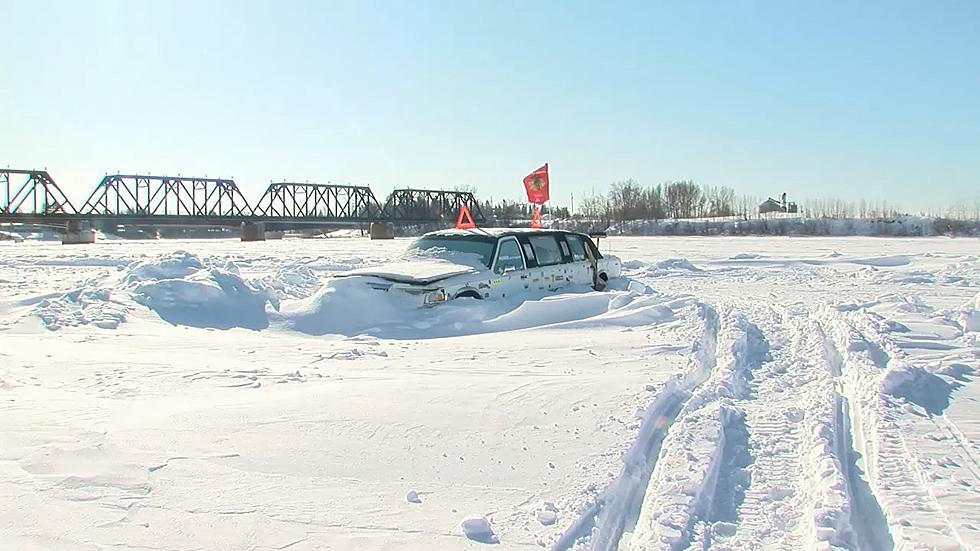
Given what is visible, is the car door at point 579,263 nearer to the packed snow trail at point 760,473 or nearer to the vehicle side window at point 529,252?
the vehicle side window at point 529,252

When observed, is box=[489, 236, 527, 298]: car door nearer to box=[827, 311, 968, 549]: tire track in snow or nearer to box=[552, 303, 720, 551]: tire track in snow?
box=[552, 303, 720, 551]: tire track in snow

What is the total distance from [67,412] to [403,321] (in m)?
4.66

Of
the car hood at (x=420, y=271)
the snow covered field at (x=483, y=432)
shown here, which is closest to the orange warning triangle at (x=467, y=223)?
the car hood at (x=420, y=271)

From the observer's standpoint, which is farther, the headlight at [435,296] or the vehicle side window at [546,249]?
the vehicle side window at [546,249]

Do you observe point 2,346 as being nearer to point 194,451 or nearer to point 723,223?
point 194,451

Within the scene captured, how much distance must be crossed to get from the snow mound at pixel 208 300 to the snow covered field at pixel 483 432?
12.5 inches

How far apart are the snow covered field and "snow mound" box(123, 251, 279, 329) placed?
0.32m

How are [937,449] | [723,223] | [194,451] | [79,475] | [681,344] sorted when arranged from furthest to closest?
[723,223], [681,344], [937,449], [194,451], [79,475]

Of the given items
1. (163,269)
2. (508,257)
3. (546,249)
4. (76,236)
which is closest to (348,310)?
(508,257)

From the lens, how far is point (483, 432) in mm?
4230

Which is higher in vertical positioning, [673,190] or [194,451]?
[673,190]

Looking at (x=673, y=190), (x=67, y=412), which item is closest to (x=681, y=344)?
(x=67, y=412)

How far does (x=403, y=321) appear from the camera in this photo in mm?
8633

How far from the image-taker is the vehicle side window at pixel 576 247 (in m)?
11.6
